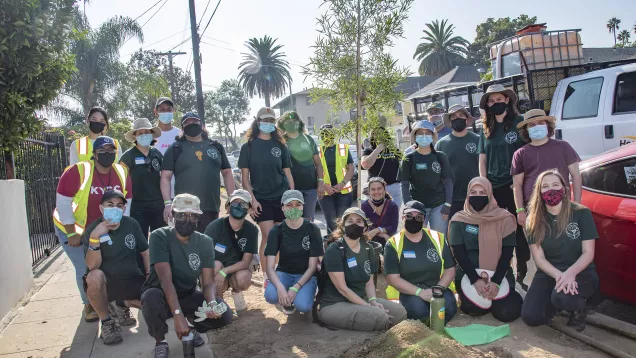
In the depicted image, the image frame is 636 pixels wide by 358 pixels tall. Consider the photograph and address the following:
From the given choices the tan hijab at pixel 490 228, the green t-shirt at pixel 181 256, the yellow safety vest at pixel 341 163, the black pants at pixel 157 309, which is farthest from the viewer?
the yellow safety vest at pixel 341 163

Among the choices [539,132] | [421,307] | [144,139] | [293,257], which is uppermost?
[144,139]

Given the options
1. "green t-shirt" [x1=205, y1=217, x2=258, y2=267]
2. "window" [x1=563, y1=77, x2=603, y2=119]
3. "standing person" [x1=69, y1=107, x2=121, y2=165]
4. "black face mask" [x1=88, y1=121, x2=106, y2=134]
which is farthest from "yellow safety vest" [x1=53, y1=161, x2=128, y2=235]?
"window" [x1=563, y1=77, x2=603, y2=119]

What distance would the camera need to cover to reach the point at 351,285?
4.75m

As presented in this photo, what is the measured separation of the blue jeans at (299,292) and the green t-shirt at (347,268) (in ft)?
0.48

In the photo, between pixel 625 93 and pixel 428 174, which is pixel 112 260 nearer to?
pixel 428 174

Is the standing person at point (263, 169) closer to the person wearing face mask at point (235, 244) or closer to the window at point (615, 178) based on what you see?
the person wearing face mask at point (235, 244)

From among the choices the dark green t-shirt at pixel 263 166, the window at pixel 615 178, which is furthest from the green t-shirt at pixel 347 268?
the window at pixel 615 178

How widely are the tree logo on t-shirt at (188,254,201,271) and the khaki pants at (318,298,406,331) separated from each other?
119 cm

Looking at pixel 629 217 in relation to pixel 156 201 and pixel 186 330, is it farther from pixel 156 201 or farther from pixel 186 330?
pixel 156 201

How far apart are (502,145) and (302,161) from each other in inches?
87.1

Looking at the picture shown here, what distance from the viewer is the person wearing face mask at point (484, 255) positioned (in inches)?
187

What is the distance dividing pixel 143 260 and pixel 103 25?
80.3 ft

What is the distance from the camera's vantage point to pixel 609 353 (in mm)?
3826

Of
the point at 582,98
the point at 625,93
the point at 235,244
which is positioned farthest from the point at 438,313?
the point at 582,98
